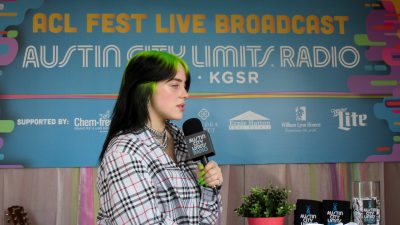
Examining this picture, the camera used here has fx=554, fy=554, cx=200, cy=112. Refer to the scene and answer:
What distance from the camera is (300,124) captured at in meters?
3.02

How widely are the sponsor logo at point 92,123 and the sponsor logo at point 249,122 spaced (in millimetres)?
666

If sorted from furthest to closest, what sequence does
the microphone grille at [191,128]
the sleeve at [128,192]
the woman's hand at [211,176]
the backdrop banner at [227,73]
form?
the backdrop banner at [227,73], the microphone grille at [191,128], the woman's hand at [211,176], the sleeve at [128,192]

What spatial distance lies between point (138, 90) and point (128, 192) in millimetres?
334

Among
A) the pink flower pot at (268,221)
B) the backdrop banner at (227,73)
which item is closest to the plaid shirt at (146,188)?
the pink flower pot at (268,221)

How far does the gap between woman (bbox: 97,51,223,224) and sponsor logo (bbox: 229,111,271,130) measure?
3.84 ft

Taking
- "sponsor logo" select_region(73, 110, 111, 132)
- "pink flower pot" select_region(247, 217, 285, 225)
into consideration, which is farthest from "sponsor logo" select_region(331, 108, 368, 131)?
"sponsor logo" select_region(73, 110, 111, 132)

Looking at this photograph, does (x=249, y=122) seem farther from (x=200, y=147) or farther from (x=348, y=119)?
(x=200, y=147)

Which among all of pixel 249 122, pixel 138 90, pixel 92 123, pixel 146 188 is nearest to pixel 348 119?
pixel 249 122

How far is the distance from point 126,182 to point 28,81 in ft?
5.30

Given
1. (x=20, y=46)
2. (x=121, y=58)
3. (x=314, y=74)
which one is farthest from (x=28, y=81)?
(x=314, y=74)

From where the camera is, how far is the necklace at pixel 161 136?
1694mm

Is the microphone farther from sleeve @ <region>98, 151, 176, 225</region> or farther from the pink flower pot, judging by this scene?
the pink flower pot

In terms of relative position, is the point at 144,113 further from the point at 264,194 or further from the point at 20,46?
the point at 20,46

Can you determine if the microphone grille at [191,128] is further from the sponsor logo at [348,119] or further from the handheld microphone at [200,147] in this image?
the sponsor logo at [348,119]
